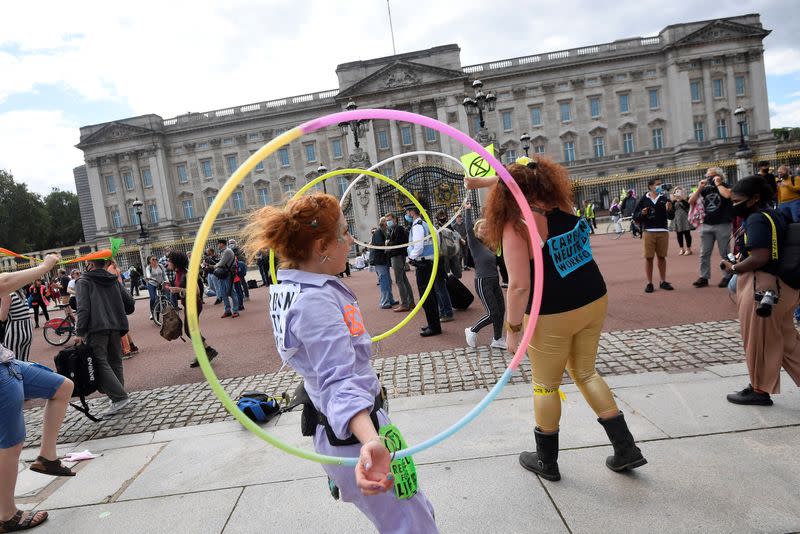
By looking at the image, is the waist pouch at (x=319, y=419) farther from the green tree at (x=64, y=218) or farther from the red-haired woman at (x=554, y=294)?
the green tree at (x=64, y=218)

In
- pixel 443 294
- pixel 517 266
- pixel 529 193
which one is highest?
pixel 529 193

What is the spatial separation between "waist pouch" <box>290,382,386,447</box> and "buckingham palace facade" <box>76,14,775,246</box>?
50.6m

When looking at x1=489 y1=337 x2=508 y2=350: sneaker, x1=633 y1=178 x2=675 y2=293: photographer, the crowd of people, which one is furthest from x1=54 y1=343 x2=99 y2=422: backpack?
x1=633 y1=178 x2=675 y2=293: photographer

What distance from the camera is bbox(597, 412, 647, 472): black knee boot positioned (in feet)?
10.3

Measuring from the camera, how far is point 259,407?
4.97m

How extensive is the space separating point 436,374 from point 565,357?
3.03 m

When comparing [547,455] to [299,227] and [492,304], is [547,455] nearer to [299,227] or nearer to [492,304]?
[299,227]

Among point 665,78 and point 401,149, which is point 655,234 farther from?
point 665,78

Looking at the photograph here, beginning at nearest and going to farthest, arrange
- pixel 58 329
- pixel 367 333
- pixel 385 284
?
pixel 367 333 < pixel 385 284 < pixel 58 329

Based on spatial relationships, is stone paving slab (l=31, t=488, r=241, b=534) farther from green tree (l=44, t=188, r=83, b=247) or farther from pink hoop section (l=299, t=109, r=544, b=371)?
green tree (l=44, t=188, r=83, b=247)

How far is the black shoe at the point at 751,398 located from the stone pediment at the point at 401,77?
5598 centimetres

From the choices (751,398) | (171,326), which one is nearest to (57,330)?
(171,326)

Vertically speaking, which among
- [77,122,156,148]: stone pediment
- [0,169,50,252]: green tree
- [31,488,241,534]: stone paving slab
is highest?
[77,122,156,148]: stone pediment

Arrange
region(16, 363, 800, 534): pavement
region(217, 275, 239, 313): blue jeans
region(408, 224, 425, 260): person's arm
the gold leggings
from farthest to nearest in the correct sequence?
region(217, 275, 239, 313): blue jeans
region(408, 224, 425, 260): person's arm
the gold leggings
region(16, 363, 800, 534): pavement
